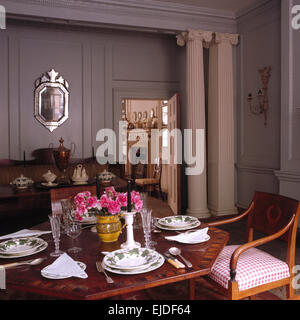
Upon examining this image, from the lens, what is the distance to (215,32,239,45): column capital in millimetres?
5133

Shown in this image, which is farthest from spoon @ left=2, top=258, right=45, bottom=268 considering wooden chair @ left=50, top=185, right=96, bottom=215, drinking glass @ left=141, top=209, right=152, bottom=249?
wooden chair @ left=50, top=185, right=96, bottom=215

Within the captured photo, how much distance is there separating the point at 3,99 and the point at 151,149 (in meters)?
4.23

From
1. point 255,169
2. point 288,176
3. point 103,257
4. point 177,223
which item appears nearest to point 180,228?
point 177,223

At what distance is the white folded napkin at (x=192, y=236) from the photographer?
5.77 feet

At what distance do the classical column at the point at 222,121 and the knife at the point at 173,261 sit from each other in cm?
383

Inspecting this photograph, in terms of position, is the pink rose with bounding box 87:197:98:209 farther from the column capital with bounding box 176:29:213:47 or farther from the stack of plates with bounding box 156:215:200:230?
the column capital with bounding box 176:29:213:47

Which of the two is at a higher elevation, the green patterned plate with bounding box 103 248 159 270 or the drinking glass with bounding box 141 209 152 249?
the drinking glass with bounding box 141 209 152 249

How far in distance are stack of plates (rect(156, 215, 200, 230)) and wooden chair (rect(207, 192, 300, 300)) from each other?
0.30 meters

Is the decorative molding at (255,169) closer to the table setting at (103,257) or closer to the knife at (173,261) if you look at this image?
the table setting at (103,257)

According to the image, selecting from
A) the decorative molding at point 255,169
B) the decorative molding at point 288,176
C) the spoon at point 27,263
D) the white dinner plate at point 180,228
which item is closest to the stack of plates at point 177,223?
the white dinner plate at point 180,228

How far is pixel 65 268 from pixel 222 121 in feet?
14.0

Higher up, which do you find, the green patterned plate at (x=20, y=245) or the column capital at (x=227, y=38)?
the column capital at (x=227, y=38)

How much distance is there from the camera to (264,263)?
1.94 meters
